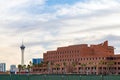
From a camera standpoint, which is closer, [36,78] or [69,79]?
[69,79]

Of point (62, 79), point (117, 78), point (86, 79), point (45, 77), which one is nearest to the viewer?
point (117, 78)

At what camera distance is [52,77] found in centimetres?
5866

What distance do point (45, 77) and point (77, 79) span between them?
8.82 meters

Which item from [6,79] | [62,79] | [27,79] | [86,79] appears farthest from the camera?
[6,79]

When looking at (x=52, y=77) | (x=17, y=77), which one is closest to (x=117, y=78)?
(x=52, y=77)

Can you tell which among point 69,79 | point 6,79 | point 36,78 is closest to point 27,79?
point 36,78

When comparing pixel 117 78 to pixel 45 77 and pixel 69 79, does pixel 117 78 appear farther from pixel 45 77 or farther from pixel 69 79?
pixel 45 77

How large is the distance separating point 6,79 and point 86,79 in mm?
24942

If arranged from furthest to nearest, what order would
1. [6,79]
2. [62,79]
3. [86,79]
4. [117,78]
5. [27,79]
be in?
[6,79], [27,79], [62,79], [86,79], [117,78]

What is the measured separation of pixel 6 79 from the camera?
72.1 meters

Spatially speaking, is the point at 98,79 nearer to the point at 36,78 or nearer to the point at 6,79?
the point at 36,78

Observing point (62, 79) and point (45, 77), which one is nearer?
point (62, 79)

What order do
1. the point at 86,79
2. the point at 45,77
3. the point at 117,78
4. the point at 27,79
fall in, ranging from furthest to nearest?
the point at 27,79
the point at 45,77
the point at 86,79
the point at 117,78

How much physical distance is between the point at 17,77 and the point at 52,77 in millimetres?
13335
